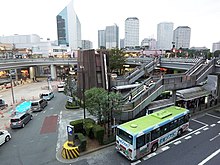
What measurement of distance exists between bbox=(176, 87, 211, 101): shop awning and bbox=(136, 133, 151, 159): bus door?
42.4 ft

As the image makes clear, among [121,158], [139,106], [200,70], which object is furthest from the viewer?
[200,70]

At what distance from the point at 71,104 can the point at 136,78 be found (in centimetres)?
1426

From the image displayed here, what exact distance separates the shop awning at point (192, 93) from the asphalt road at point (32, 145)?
17618 millimetres

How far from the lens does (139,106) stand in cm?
1772

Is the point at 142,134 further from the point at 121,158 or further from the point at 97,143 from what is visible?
the point at 97,143

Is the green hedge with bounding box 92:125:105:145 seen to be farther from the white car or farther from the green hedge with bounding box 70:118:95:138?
the white car

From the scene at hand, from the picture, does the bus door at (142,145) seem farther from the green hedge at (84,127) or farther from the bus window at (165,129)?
the green hedge at (84,127)

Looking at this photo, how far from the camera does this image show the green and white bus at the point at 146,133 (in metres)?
11.9

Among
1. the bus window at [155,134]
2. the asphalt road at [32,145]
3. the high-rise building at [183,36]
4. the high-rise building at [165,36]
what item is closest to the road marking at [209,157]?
the bus window at [155,134]

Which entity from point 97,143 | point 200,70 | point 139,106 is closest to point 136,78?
point 200,70

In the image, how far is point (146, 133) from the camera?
40.4 feet

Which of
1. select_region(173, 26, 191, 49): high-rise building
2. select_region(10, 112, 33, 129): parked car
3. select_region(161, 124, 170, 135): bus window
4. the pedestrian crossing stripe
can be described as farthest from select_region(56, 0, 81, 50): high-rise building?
select_region(161, 124, 170, 135): bus window

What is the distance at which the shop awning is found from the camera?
23009 mm

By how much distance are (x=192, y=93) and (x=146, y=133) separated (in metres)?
15.5
